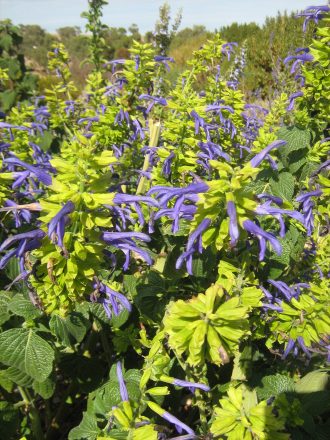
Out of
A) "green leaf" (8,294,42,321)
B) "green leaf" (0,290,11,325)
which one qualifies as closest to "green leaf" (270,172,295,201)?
"green leaf" (8,294,42,321)

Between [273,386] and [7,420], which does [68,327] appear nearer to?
[7,420]

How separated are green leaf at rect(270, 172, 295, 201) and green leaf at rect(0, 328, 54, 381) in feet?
3.43

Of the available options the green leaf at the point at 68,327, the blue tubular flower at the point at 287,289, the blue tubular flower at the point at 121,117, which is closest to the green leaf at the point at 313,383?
the blue tubular flower at the point at 287,289

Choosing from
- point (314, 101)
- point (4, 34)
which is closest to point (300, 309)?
point (314, 101)

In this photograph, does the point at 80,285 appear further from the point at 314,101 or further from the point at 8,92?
the point at 8,92

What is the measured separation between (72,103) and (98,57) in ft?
4.79

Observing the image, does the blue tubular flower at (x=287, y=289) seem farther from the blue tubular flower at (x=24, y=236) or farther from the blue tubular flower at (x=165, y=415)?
the blue tubular flower at (x=24, y=236)

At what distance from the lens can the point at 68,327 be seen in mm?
1339

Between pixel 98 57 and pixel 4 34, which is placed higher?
pixel 4 34

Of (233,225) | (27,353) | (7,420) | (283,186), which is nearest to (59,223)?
(233,225)

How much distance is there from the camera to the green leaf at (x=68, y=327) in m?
1.30

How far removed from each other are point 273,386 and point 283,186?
78 cm

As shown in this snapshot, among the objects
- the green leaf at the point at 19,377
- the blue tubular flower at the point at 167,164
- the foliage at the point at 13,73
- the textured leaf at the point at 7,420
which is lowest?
the textured leaf at the point at 7,420

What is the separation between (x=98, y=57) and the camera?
4059 millimetres
